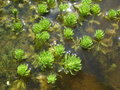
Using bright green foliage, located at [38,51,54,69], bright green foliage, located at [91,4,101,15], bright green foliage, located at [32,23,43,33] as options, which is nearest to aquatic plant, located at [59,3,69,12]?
bright green foliage, located at [91,4,101,15]

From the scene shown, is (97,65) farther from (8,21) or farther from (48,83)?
(8,21)

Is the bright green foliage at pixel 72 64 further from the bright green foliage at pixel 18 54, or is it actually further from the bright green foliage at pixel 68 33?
the bright green foliage at pixel 18 54

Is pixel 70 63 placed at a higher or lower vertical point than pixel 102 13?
lower

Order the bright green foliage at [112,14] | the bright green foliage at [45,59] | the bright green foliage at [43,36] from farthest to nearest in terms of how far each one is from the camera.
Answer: the bright green foliage at [112,14] → the bright green foliage at [43,36] → the bright green foliage at [45,59]

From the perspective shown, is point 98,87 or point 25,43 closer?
point 98,87

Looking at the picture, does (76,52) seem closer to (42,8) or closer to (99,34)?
(99,34)

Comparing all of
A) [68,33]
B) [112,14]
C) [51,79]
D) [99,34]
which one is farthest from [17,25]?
[112,14]

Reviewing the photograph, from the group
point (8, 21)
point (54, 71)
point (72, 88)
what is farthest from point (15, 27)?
point (72, 88)

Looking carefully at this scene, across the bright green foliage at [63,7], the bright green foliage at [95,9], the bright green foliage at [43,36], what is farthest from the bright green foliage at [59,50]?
the bright green foliage at [95,9]
